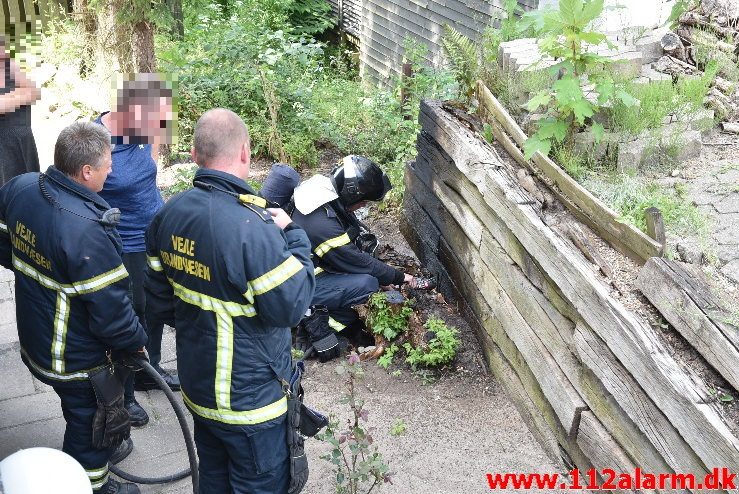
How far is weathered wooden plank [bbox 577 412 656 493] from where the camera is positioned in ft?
12.2

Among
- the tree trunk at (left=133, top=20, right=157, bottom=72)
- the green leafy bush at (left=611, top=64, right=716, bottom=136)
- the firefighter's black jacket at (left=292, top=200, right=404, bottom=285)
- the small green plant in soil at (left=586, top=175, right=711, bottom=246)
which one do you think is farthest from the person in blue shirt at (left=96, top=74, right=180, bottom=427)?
the tree trunk at (left=133, top=20, right=157, bottom=72)

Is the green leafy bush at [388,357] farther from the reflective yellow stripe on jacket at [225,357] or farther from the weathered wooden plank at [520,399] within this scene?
the reflective yellow stripe on jacket at [225,357]

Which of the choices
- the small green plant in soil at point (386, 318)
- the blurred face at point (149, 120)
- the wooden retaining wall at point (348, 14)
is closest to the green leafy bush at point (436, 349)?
the small green plant in soil at point (386, 318)

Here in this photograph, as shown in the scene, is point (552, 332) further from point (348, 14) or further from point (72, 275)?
point (348, 14)

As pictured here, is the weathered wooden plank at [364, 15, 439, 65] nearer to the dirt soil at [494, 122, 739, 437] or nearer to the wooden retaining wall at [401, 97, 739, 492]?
the wooden retaining wall at [401, 97, 739, 492]

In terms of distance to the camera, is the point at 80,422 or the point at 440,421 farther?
the point at 440,421

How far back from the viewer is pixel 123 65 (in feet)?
32.8

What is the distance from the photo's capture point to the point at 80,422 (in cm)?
383

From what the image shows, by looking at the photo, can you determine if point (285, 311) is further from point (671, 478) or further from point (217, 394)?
point (671, 478)

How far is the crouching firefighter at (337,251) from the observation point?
555 cm

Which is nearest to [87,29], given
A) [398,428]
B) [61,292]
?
[61,292]

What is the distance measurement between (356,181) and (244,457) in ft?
8.86

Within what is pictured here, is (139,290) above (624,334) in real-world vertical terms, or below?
below

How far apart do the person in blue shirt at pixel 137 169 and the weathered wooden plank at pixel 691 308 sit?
9.07 feet
